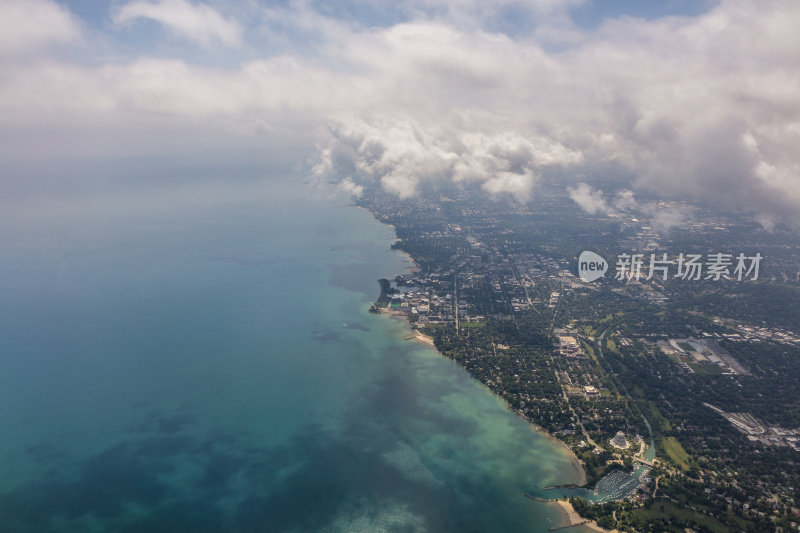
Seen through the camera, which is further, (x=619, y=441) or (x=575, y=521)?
(x=619, y=441)

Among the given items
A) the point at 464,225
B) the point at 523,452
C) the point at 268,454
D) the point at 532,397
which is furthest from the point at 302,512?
the point at 464,225

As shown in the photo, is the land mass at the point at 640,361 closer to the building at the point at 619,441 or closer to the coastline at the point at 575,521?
the building at the point at 619,441

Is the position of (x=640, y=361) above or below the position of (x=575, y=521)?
above

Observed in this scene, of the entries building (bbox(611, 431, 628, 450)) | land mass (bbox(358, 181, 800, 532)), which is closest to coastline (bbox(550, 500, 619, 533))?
land mass (bbox(358, 181, 800, 532))

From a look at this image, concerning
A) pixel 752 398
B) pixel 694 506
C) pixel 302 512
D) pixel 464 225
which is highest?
pixel 464 225

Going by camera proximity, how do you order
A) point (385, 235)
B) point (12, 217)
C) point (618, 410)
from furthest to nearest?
point (12, 217) → point (385, 235) → point (618, 410)

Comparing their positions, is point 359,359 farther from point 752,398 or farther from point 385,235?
point 385,235

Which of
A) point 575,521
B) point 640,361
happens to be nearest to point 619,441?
point 575,521

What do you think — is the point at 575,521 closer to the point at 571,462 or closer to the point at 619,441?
the point at 571,462

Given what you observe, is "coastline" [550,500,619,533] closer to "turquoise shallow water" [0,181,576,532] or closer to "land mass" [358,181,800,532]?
"land mass" [358,181,800,532]
